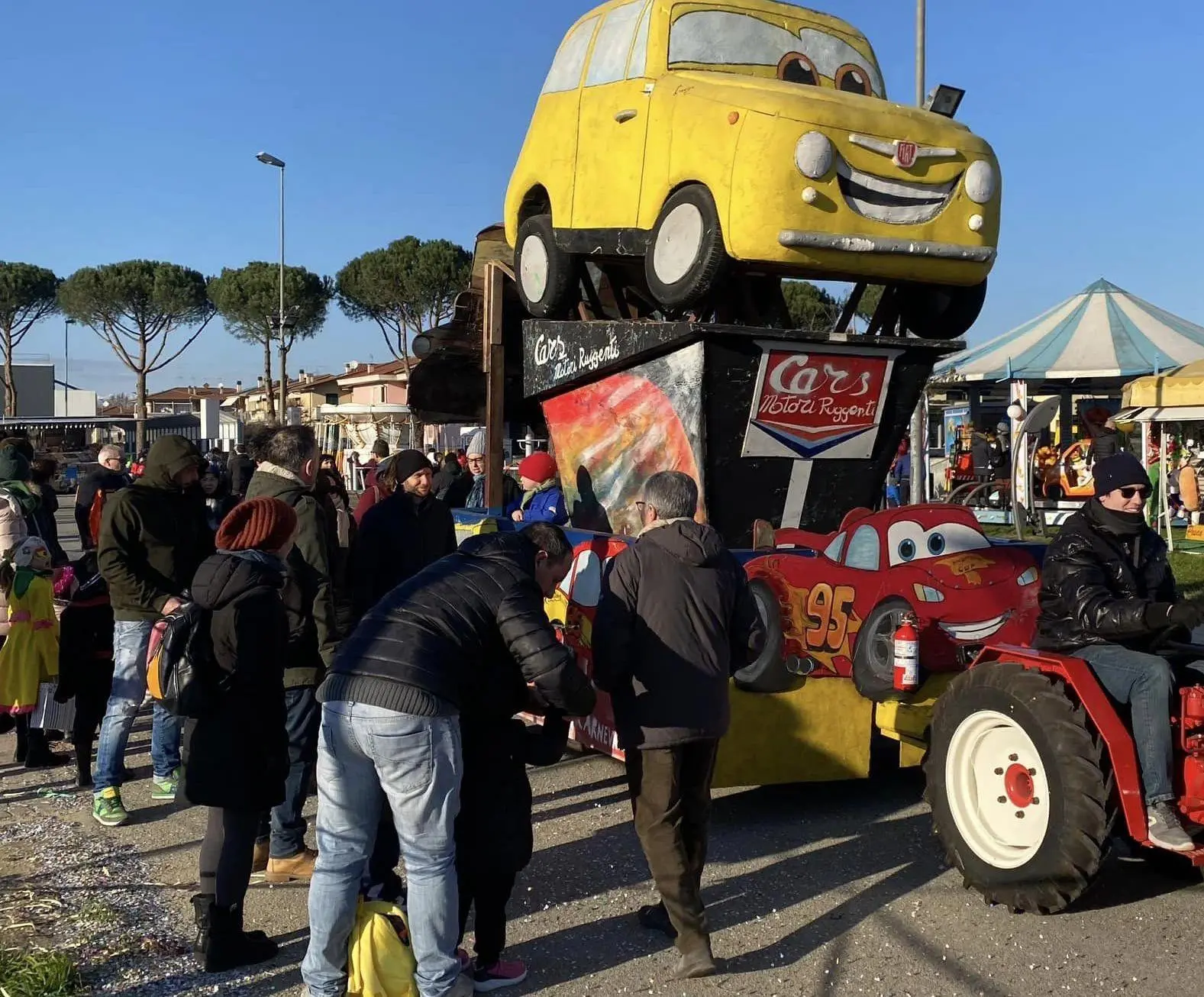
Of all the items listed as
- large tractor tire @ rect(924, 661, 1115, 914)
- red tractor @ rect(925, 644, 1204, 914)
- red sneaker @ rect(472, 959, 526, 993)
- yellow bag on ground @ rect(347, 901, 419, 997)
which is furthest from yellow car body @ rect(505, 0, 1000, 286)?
yellow bag on ground @ rect(347, 901, 419, 997)

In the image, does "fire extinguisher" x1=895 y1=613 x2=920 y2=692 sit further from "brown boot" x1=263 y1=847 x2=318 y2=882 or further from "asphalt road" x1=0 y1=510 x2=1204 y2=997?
"brown boot" x1=263 y1=847 x2=318 y2=882

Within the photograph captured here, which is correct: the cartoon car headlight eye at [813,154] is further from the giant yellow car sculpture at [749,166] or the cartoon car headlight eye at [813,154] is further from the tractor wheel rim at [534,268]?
the tractor wheel rim at [534,268]

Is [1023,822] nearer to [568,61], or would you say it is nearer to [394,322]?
[568,61]

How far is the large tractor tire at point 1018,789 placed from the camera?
163 inches

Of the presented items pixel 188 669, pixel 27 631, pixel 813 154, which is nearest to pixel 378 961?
pixel 188 669

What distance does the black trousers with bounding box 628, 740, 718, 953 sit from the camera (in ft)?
12.8

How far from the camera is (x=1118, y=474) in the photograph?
4.49m

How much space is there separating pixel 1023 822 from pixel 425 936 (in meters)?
2.41

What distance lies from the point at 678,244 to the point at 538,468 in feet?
6.50

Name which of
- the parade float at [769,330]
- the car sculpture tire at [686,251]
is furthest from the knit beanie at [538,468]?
the car sculpture tire at [686,251]

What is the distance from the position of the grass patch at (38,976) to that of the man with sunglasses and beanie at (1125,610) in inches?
147

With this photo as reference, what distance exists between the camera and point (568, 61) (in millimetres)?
8242

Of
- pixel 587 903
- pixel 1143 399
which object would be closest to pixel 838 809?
pixel 587 903

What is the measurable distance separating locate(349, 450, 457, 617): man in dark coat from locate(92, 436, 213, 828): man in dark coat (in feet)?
3.04
